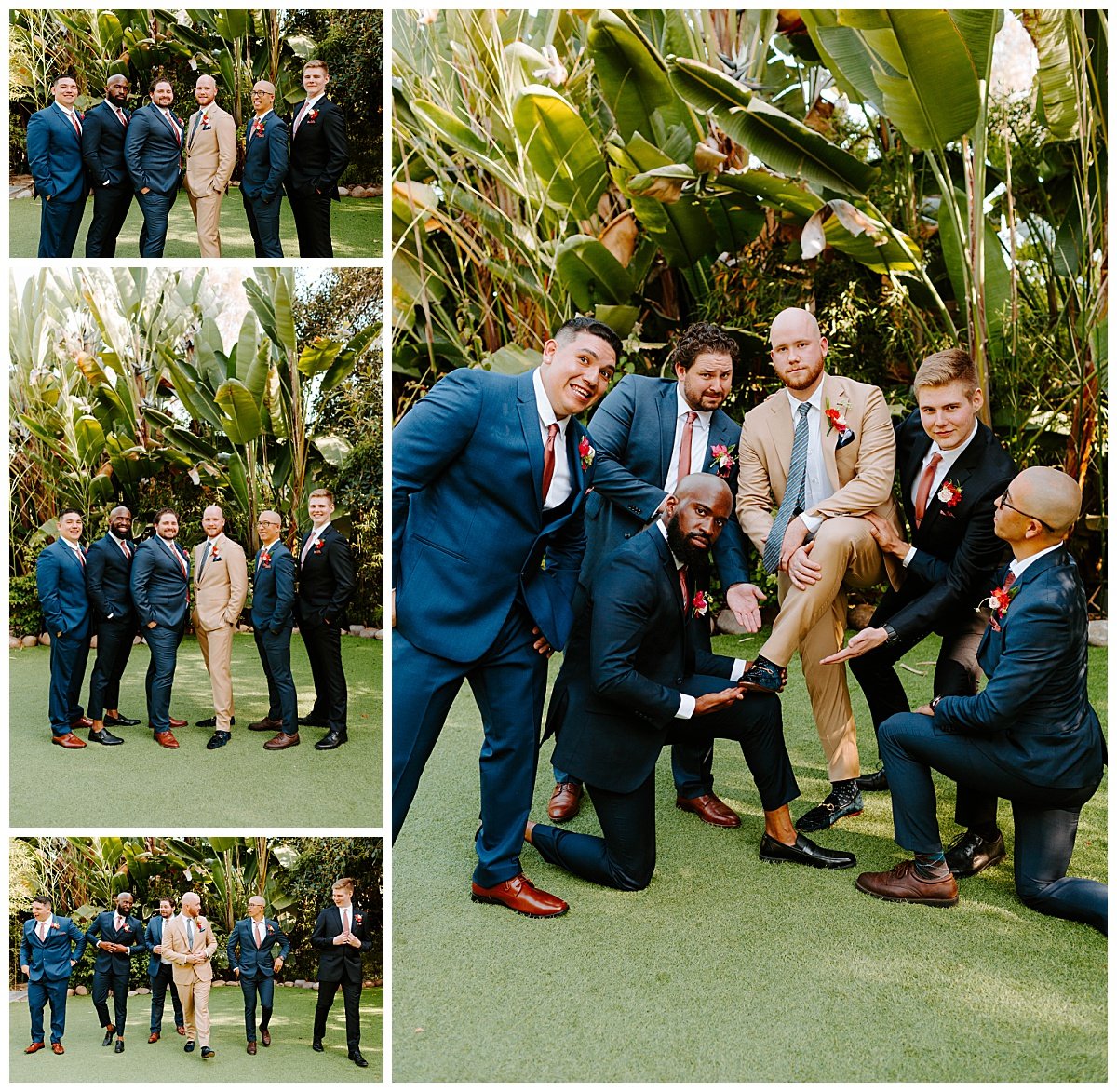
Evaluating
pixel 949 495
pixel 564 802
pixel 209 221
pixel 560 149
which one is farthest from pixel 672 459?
pixel 560 149

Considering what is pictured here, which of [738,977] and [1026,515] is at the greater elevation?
[1026,515]

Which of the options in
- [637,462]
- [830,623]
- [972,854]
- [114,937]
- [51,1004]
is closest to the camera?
[51,1004]

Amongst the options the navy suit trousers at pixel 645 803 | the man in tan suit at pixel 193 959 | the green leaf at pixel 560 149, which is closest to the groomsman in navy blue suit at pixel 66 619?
the man in tan suit at pixel 193 959

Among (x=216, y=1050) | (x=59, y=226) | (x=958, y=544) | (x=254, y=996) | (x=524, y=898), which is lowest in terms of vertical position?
(x=216, y=1050)

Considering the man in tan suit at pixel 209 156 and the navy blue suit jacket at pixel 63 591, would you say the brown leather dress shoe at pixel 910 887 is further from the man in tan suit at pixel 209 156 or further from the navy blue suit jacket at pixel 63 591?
the man in tan suit at pixel 209 156

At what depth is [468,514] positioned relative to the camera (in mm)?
3195

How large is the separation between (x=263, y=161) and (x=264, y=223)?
0.16 metres

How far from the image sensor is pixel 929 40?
461cm

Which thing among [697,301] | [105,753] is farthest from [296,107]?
[697,301]

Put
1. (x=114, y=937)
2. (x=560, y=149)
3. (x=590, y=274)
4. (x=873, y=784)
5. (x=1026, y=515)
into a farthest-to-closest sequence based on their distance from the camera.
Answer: (x=590, y=274) < (x=560, y=149) < (x=873, y=784) < (x=1026, y=515) < (x=114, y=937)

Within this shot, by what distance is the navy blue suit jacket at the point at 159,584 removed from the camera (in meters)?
3.12

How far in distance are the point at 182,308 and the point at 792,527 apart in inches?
84.8

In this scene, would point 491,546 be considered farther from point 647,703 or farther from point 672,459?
point 672,459

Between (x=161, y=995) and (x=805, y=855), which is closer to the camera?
(x=161, y=995)
